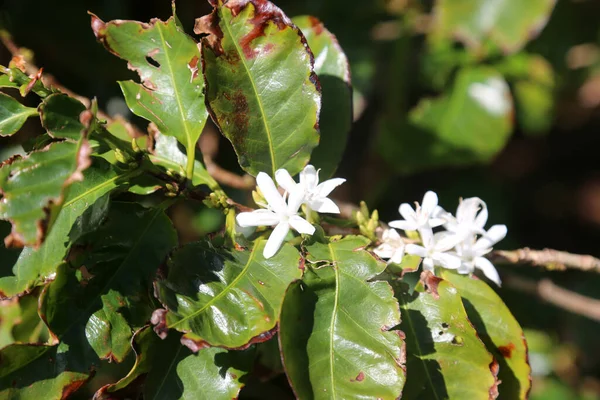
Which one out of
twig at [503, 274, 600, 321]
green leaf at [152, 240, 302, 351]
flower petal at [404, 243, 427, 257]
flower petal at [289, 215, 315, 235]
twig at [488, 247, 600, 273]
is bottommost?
twig at [503, 274, 600, 321]

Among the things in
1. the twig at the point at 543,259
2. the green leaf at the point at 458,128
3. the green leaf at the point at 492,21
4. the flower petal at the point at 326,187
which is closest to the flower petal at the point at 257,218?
the flower petal at the point at 326,187

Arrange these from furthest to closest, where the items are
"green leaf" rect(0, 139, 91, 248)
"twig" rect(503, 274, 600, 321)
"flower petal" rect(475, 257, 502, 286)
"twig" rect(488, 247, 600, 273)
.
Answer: "twig" rect(503, 274, 600, 321)
"twig" rect(488, 247, 600, 273)
"flower petal" rect(475, 257, 502, 286)
"green leaf" rect(0, 139, 91, 248)

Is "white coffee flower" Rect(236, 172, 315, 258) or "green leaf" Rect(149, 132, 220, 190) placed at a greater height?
"white coffee flower" Rect(236, 172, 315, 258)

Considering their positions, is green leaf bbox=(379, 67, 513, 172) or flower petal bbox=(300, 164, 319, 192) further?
green leaf bbox=(379, 67, 513, 172)

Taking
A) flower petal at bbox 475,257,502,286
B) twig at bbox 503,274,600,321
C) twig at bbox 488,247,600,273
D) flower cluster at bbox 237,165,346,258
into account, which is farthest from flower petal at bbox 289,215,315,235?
twig at bbox 503,274,600,321

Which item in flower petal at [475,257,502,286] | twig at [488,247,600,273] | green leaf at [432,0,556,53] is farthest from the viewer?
green leaf at [432,0,556,53]

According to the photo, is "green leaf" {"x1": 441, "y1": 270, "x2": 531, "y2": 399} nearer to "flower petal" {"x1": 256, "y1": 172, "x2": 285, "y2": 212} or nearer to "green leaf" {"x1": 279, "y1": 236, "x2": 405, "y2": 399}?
"green leaf" {"x1": 279, "y1": 236, "x2": 405, "y2": 399}
